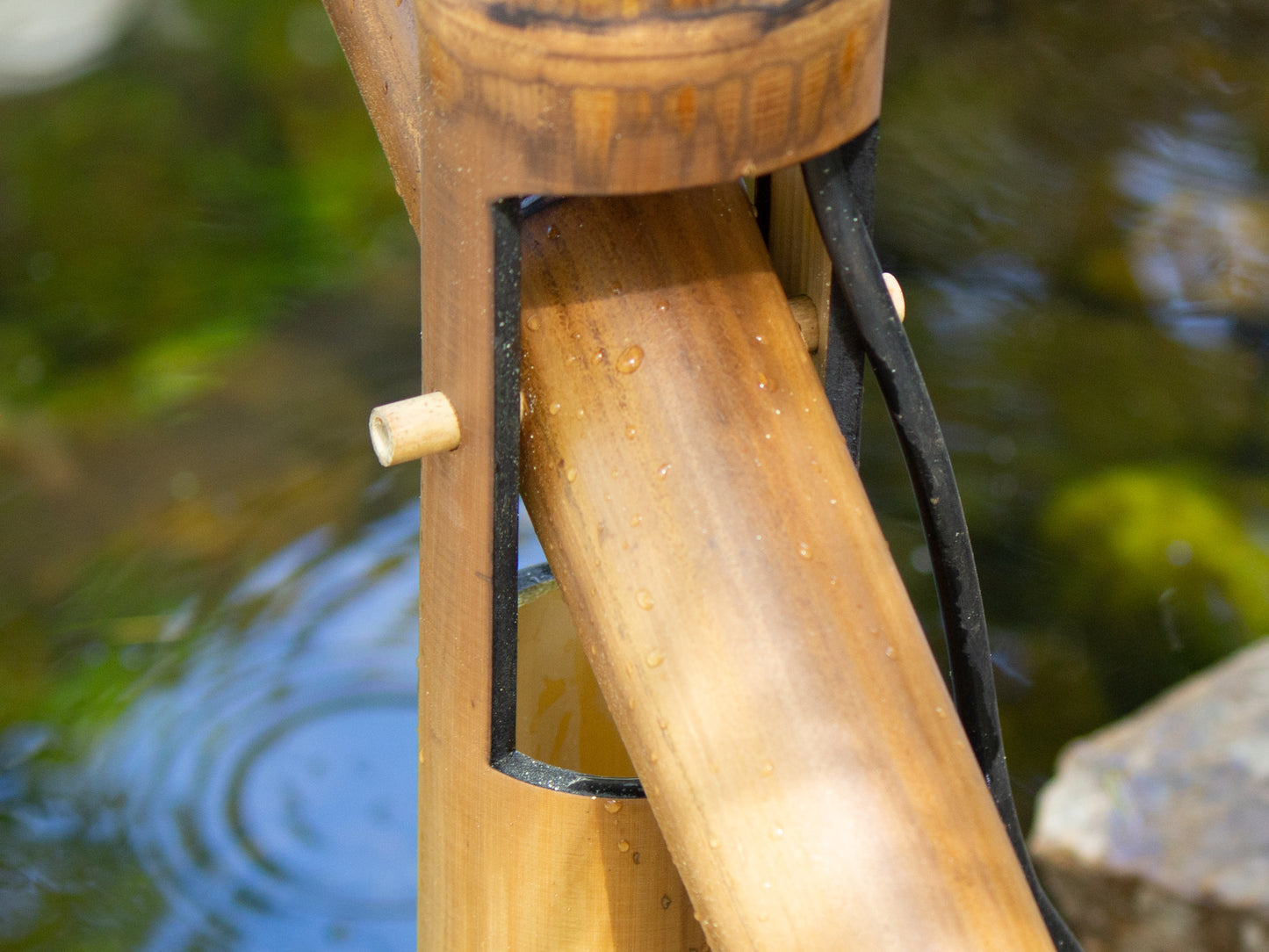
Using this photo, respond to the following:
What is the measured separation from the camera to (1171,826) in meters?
2.06

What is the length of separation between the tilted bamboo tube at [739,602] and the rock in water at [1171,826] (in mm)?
1748

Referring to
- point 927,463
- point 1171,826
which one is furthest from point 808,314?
point 1171,826

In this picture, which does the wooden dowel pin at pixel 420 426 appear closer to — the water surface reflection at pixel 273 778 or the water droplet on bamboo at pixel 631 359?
the water droplet on bamboo at pixel 631 359

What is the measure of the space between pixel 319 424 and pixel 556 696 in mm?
2296

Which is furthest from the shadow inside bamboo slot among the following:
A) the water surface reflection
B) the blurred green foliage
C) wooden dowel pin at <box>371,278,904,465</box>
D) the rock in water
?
the blurred green foliage

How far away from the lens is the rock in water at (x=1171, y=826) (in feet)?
6.51

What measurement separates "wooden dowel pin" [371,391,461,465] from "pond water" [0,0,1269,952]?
1668 mm

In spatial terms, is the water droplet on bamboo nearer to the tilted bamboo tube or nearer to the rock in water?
the tilted bamboo tube

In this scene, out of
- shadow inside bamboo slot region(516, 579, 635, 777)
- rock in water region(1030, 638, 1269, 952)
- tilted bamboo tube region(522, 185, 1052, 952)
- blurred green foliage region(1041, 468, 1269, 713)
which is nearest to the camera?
tilted bamboo tube region(522, 185, 1052, 952)

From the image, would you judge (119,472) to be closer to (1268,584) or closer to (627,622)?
(1268,584)

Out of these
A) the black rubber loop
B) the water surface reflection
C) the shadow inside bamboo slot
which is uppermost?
the black rubber loop

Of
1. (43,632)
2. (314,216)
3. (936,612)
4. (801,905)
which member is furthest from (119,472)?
(801,905)

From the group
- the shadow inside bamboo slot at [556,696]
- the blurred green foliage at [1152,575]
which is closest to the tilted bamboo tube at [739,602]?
the shadow inside bamboo slot at [556,696]

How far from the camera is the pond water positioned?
2.22m
